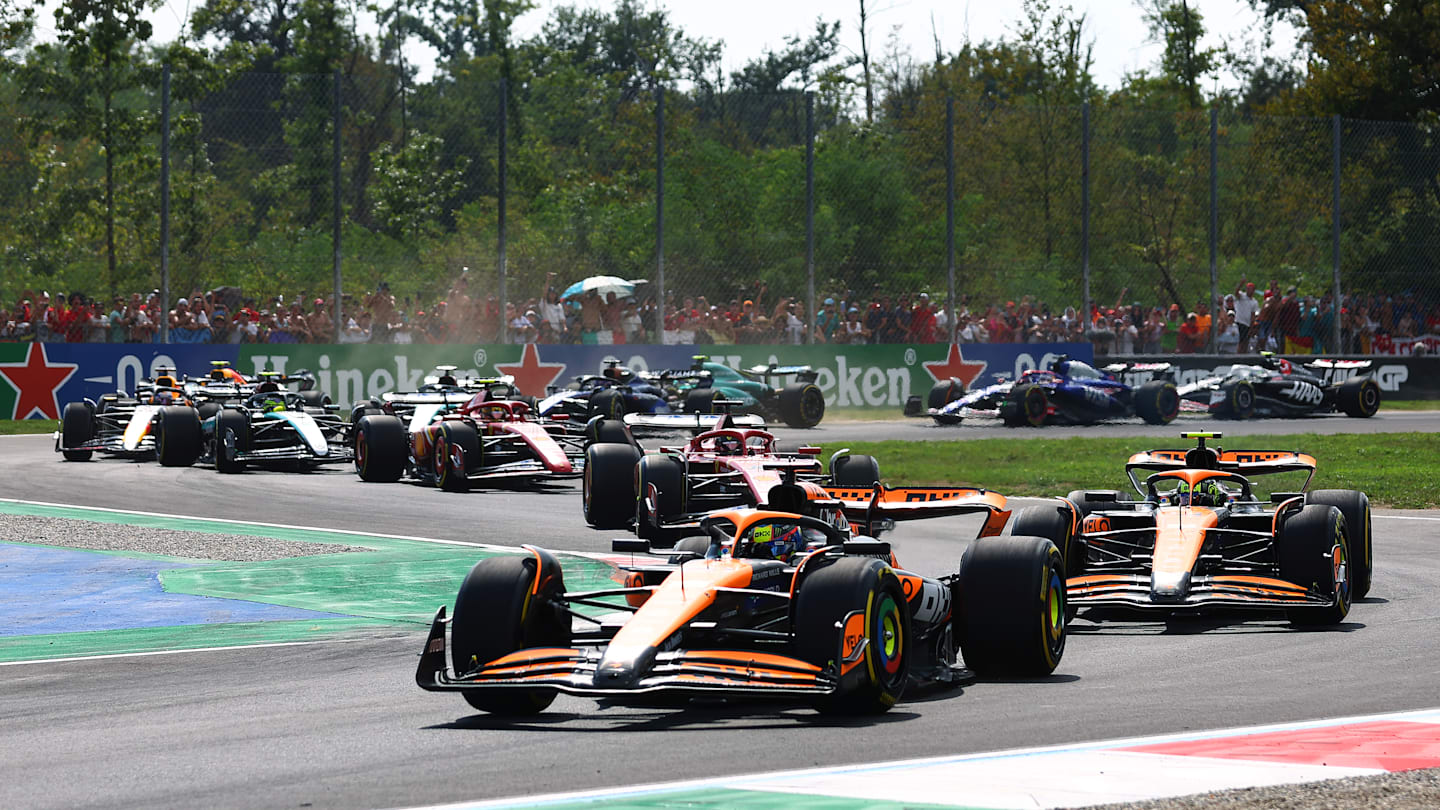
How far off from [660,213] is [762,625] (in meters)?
25.2

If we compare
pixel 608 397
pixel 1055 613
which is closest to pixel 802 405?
pixel 608 397

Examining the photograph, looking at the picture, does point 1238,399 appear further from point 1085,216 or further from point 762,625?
point 762,625

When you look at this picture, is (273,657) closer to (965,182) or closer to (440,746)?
(440,746)

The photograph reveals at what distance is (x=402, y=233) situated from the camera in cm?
3578

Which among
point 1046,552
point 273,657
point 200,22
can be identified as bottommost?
point 273,657

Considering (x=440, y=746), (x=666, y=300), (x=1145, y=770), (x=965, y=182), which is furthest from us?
(x=965, y=182)

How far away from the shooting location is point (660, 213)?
109 feet

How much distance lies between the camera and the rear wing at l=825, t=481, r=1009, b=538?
1141cm

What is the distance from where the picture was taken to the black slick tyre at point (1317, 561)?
10969 millimetres

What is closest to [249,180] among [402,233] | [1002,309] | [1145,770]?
[402,233]

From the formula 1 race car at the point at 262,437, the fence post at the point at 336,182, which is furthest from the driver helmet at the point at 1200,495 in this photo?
the fence post at the point at 336,182

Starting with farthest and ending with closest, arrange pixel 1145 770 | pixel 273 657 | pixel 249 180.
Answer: pixel 249 180 < pixel 273 657 < pixel 1145 770

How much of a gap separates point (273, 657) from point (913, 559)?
6318 mm

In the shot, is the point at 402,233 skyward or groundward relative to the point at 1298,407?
skyward
